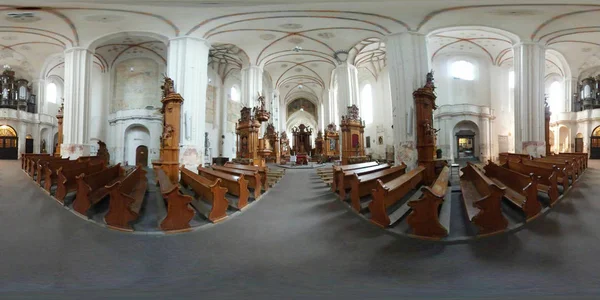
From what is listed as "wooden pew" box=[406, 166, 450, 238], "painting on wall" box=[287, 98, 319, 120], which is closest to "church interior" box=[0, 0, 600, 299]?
"wooden pew" box=[406, 166, 450, 238]

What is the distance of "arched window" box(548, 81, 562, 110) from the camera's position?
2127 cm

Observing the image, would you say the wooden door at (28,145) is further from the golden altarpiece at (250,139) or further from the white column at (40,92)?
the golden altarpiece at (250,139)

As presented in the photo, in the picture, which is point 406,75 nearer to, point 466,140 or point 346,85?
point 346,85

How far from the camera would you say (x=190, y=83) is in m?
11.8

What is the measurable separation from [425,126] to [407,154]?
5.44ft

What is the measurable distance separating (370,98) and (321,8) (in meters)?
14.5

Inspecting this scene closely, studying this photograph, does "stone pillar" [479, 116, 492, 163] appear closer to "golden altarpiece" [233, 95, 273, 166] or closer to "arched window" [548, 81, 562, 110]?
"arched window" [548, 81, 562, 110]

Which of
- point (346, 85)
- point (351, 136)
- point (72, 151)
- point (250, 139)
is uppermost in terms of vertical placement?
point (346, 85)

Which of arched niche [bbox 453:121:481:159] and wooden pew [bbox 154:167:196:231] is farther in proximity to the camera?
arched niche [bbox 453:121:481:159]

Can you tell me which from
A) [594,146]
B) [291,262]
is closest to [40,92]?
[291,262]

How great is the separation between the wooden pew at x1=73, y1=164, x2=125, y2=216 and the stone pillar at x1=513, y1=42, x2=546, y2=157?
15566 mm

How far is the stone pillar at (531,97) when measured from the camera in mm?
12906

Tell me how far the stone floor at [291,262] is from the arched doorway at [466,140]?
17087 mm

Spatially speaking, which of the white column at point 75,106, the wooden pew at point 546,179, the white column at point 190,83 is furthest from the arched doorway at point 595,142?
the white column at point 75,106
